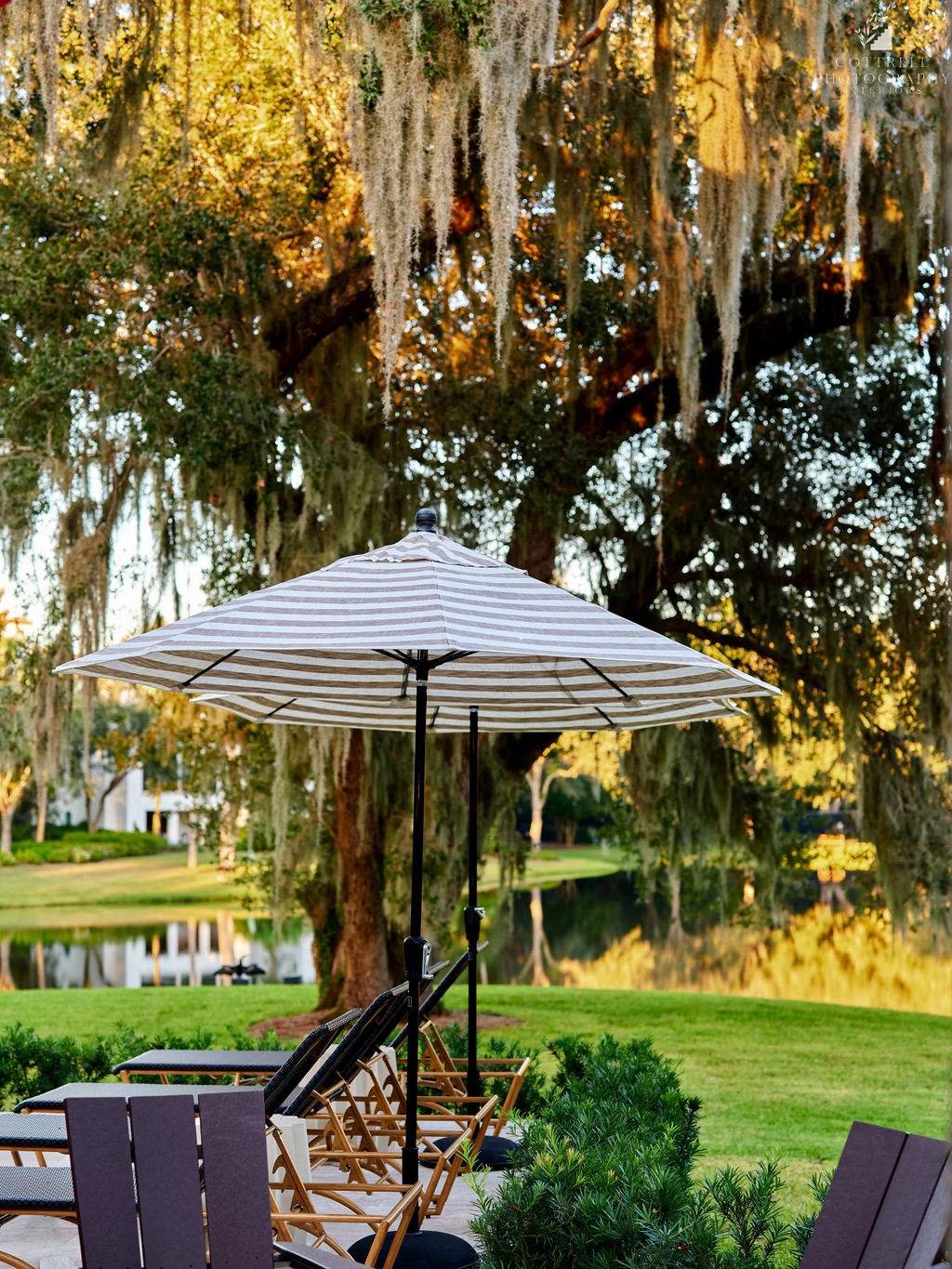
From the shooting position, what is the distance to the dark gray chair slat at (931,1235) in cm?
229

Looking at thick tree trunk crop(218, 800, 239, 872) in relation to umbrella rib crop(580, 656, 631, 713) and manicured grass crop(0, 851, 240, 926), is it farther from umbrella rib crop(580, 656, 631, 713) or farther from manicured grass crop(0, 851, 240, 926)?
manicured grass crop(0, 851, 240, 926)

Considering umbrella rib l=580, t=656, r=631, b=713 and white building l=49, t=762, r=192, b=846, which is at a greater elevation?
umbrella rib l=580, t=656, r=631, b=713

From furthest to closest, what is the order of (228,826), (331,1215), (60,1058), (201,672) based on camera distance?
(228,826)
(60,1058)
(201,672)
(331,1215)

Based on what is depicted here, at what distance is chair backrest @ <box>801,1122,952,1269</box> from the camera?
7.95 feet

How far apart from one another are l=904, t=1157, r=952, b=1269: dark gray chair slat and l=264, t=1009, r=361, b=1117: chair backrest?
1760mm

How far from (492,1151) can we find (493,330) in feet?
21.0

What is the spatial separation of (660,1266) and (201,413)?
20.6ft

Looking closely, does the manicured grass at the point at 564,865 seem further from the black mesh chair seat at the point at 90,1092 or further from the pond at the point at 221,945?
the black mesh chair seat at the point at 90,1092

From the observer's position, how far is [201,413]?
25.8ft

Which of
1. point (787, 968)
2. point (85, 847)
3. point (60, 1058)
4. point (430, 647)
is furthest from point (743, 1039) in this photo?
point (85, 847)

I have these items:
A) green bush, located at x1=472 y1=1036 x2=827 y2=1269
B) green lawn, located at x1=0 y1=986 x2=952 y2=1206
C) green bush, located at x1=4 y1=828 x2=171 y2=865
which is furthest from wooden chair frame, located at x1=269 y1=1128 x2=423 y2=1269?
green bush, located at x1=4 y1=828 x2=171 y2=865

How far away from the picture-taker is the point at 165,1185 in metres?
2.61

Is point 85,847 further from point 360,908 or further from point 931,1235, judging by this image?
point 931,1235

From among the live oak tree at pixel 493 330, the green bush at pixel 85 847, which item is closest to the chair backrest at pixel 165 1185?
the live oak tree at pixel 493 330
